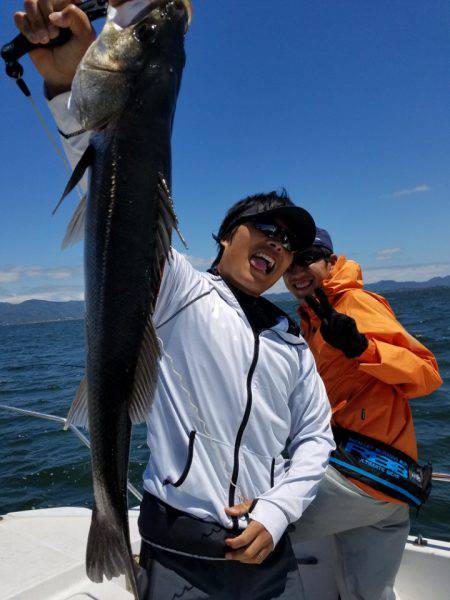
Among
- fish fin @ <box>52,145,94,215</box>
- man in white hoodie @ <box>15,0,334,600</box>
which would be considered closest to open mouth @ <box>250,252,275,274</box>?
man in white hoodie @ <box>15,0,334,600</box>

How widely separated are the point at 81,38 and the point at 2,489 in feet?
30.7

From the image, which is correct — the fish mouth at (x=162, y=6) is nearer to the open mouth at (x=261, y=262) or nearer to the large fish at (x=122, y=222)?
the large fish at (x=122, y=222)

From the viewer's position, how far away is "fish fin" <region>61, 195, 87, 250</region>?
1816 mm

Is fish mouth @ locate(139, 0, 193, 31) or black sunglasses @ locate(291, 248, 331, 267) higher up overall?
fish mouth @ locate(139, 0, 193, 31)

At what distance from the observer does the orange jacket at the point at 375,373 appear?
132 inches

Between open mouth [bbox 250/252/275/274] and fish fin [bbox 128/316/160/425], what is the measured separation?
3.21 ft

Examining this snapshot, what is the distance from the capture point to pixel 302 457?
251 centimetres

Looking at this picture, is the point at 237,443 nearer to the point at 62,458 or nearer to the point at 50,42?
the point at 50,42

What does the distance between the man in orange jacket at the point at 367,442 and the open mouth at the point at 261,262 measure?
1054 millimetres

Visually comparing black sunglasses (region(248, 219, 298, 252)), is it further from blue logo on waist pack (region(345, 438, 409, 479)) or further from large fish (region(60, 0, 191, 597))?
blue logo on waist pack (region(345, 438, 409, 479))

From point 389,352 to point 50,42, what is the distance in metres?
2.87

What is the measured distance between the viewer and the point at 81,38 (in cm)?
193

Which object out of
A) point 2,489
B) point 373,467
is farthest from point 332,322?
point 2,489

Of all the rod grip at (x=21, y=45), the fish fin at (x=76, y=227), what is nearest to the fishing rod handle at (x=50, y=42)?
the rod grip at (x=21, y=45)
